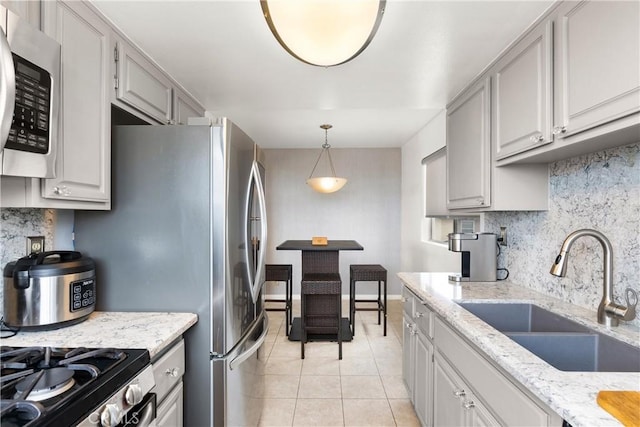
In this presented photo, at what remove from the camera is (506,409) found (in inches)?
40.4

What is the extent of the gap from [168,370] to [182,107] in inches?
69.6

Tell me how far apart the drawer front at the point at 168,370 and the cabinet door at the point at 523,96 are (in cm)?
182

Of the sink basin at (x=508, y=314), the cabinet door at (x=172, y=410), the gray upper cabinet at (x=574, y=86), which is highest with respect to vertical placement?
the gray upper cabinet at (x=574, y=86)

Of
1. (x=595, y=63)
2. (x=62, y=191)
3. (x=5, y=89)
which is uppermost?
(x=595, y=63)

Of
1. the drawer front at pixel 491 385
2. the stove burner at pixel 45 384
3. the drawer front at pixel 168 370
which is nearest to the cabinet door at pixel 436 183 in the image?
the drawer front at pixel 491 385

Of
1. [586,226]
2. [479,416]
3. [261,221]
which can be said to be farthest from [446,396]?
[261,221]

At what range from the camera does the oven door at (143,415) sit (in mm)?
995

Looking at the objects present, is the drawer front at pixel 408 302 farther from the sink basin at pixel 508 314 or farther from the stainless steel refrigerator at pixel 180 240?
the stainless steel refrigerator at pixel 180 240

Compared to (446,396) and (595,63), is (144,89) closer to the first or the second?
(595,63)

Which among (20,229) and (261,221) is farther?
(261,221)

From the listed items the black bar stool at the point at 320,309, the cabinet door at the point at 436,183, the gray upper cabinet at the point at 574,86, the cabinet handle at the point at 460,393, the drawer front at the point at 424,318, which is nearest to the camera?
the gray upper cabinet at the point at 574,86

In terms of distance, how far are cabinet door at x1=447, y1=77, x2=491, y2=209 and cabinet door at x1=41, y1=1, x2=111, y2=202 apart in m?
2.01

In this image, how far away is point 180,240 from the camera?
1537mm

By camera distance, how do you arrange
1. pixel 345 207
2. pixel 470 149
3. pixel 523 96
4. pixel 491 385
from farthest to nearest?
pixel 345 207 → pixel 470 149 → pixel 523 96 → pixel 491 385
